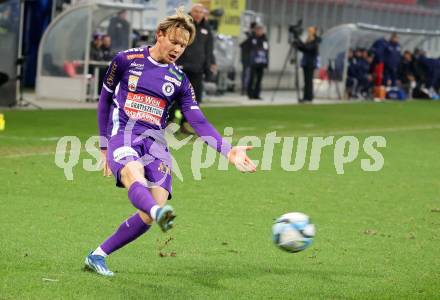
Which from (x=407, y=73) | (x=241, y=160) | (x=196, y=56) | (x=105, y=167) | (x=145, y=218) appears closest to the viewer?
(x=241, y=160)

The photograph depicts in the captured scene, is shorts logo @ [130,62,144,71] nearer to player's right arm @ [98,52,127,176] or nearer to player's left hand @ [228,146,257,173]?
player's right arm @ [98,52,127,176]

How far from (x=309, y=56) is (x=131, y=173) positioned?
2674 centimetres

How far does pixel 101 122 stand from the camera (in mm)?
8742

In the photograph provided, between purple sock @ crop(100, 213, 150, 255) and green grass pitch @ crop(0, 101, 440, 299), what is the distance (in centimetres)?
24

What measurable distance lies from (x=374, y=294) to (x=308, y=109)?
23.4 m

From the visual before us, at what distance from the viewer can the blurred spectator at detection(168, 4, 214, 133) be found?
66.9 ft

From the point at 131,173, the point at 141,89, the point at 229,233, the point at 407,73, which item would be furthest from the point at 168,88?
the point at 407,73

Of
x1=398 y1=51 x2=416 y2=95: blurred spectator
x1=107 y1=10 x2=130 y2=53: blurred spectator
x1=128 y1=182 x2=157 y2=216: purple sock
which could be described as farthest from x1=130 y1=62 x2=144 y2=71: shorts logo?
x1=398 y1=51 x2=416 y2=95: blurred spectator

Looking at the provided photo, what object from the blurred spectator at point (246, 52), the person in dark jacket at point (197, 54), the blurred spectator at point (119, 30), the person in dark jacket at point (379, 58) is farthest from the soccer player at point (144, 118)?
the person in dark jacket at point (379, 58)

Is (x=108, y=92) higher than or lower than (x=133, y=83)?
lower

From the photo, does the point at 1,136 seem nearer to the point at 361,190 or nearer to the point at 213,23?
the point at 361,190

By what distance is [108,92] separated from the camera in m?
8.74

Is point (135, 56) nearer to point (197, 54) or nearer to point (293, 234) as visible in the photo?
point (293, 234)

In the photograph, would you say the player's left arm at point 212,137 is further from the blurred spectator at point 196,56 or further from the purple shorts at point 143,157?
the blurred spectator at point 196,56
